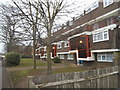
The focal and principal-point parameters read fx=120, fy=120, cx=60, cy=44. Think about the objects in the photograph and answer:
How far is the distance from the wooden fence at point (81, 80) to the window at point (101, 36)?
234 inches

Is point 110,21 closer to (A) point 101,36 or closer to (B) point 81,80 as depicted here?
(A) point 101,36

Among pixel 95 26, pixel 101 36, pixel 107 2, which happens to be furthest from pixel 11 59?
pixel 107 2

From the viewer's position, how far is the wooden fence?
557cm

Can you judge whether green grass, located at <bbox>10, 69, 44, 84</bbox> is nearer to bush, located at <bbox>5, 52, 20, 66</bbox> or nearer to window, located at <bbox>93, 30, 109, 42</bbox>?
bush, located at <bbox>5, 52, 20, 66</bbox>

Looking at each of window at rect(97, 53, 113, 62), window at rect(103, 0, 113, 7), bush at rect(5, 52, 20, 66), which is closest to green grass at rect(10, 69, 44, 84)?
bush at rect(5, 52, 20, 66)

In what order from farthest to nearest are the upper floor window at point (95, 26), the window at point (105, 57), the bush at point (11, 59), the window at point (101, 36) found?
the bush at point (11, 59) < the upper floor window at point (95, 26) < the window at point (105, 57) < the window at point (101, 36)

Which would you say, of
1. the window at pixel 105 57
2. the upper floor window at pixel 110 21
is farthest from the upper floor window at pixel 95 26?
the window at pixel 105 57

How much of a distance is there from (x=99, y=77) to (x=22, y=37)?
5.99 m

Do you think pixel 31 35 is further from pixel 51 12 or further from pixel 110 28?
pixel 110 28

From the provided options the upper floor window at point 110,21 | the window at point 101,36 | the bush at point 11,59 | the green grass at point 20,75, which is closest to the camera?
the green grass at point 20,75

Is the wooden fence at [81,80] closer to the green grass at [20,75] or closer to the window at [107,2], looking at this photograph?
the green grass at [20,75]

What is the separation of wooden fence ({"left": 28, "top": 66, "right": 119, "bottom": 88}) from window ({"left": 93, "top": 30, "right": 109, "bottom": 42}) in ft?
19.5

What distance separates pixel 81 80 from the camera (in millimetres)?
6098

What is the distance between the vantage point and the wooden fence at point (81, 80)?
18.3 feet
